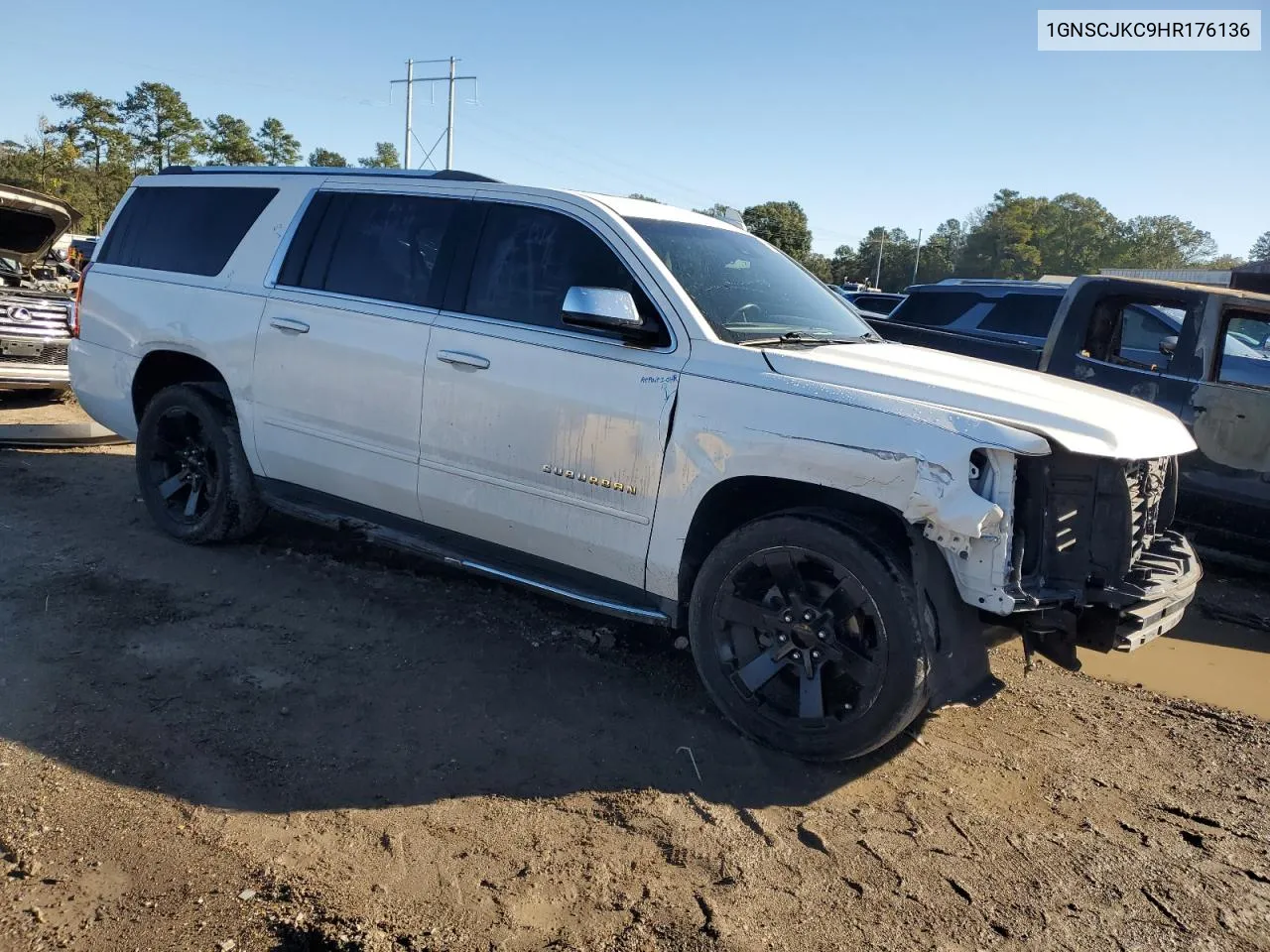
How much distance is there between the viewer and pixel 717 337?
3.59 metres

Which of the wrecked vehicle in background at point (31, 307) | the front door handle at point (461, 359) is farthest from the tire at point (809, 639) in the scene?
the wrecked vehicle in background at point (31, 307)

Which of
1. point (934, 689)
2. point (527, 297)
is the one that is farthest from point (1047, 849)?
point (527, 297)

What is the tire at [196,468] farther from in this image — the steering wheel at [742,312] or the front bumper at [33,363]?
the front bumper at [33,363]

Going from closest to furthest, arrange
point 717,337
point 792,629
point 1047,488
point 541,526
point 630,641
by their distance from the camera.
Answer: point 1047,488, point 792,629, point 717,337, point 541,526, point 630,641

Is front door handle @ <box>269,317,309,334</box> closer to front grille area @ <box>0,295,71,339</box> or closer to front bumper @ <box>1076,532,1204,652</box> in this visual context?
front bumper @ <box>1076,532,1204,652</box>

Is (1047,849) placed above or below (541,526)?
below

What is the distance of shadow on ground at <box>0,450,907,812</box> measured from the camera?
3.22 meters

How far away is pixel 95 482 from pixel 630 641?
174 inches

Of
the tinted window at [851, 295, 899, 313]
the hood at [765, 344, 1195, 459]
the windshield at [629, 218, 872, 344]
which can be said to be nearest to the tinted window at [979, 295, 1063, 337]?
the windshield at [629, 218, 872, 344]

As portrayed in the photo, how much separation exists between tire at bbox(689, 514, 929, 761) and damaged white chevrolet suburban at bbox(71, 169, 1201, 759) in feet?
0.04

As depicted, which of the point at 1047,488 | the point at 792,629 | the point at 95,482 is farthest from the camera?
the point at 95,482

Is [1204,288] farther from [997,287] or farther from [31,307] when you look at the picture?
[31,307]

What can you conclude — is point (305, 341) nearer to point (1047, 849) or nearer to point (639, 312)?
point (639, 312)

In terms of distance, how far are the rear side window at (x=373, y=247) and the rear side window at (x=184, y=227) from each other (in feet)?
1.61
